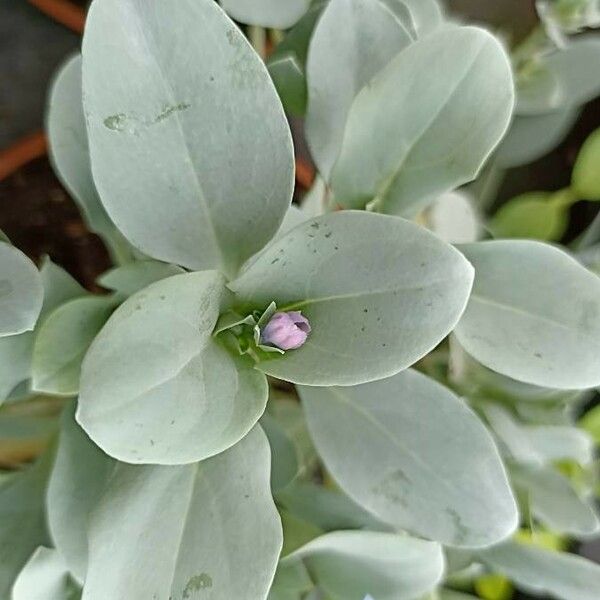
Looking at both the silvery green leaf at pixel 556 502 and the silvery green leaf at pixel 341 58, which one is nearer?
the silvery green leaf at pixel 341 58

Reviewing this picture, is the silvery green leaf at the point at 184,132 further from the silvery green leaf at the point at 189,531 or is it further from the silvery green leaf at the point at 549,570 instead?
the silvery green leaf at the point at 549,570

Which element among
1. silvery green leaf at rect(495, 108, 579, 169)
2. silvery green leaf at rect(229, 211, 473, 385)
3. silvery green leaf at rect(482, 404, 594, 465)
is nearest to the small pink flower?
silvery green leaf at rect(229, 211, 473, 385)

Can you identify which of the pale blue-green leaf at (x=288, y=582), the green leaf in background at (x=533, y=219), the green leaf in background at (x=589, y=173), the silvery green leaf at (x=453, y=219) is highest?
the silvery green leaf at (x=453, y=219)

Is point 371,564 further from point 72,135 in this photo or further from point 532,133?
point 532,133

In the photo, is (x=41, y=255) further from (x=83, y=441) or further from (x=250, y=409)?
(x=250, y=409)

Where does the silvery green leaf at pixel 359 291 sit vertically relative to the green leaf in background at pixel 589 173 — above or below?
above

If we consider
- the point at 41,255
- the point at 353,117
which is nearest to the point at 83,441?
the point at 353,117

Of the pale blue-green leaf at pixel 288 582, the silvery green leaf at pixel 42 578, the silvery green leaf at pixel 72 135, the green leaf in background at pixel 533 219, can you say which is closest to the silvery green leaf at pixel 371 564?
the pale blue-green leaf at pixel 288 582
